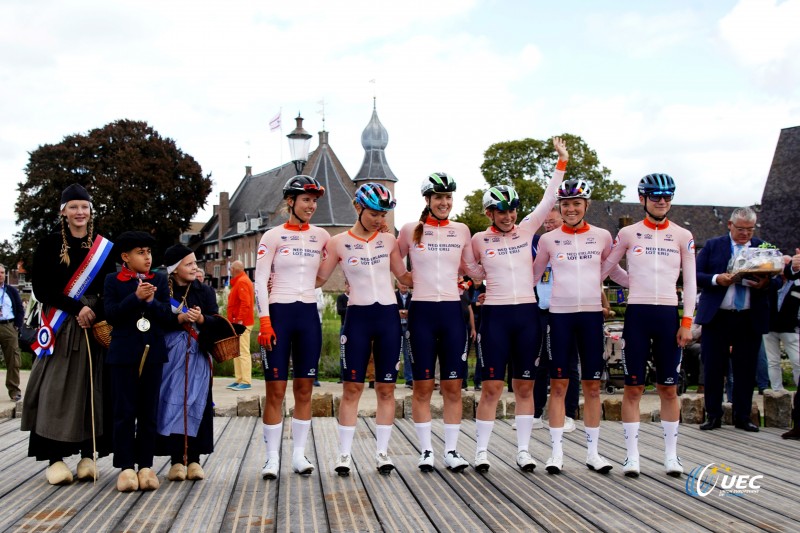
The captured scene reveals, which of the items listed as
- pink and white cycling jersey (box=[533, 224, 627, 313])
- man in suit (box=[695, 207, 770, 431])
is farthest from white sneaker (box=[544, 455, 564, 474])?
man in suit (box=[695, 207, 770, 431])

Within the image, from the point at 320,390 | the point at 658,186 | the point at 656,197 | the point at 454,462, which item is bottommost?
the point at 320,390

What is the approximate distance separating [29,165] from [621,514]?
2162 inches

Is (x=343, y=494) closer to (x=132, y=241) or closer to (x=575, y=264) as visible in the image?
(x=132, y=241)

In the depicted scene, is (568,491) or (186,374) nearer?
(568,491)

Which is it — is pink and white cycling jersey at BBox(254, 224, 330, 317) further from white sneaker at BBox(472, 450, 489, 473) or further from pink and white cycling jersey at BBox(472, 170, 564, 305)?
white sneaker at BBox(472, 450, 489, 473)

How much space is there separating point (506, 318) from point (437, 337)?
65 cm

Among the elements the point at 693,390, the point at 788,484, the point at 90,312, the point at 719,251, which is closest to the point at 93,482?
the point at 90,312

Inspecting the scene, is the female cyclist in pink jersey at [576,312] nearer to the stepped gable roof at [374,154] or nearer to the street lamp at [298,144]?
the street lamp at [298,144]

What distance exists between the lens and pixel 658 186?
784cm

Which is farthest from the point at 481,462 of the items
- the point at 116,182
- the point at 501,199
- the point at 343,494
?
the point at 116,182

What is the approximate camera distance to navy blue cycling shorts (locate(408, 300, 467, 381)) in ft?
25.1

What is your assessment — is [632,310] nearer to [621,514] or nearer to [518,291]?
[518,291]

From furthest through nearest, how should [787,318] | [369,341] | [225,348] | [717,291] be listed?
[787,318] → [717,291] → [369,341] → [225,348]

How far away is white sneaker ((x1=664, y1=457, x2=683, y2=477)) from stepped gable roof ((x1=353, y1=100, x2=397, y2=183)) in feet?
221
